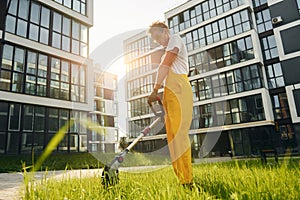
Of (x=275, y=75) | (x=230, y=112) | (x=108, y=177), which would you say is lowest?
(x=108, y=177)

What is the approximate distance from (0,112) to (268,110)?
65.9 feet

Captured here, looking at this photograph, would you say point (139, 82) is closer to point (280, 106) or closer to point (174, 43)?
point (280, 106)

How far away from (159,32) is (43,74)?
570 inches

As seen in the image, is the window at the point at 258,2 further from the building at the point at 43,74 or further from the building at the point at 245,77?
the building at the point at 43,74

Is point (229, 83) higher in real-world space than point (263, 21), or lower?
lower

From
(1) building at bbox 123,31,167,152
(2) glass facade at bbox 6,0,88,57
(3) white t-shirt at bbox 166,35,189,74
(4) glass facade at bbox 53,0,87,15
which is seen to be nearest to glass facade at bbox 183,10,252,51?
(1) building at bbox 123,31,167,152

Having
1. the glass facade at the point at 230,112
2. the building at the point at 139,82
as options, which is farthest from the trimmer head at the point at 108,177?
the building at the point at 139,82

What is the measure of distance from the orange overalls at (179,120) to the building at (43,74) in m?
10.6

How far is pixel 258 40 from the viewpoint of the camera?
21516 mm

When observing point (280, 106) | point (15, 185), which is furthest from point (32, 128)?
point (280, 106)

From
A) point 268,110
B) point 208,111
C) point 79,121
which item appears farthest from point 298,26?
point 79,121

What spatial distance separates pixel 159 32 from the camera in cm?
280

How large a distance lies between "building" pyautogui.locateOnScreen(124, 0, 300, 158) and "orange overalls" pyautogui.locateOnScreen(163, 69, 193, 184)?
18.7 metres

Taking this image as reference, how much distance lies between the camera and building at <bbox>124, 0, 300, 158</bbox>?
19.5 metres
